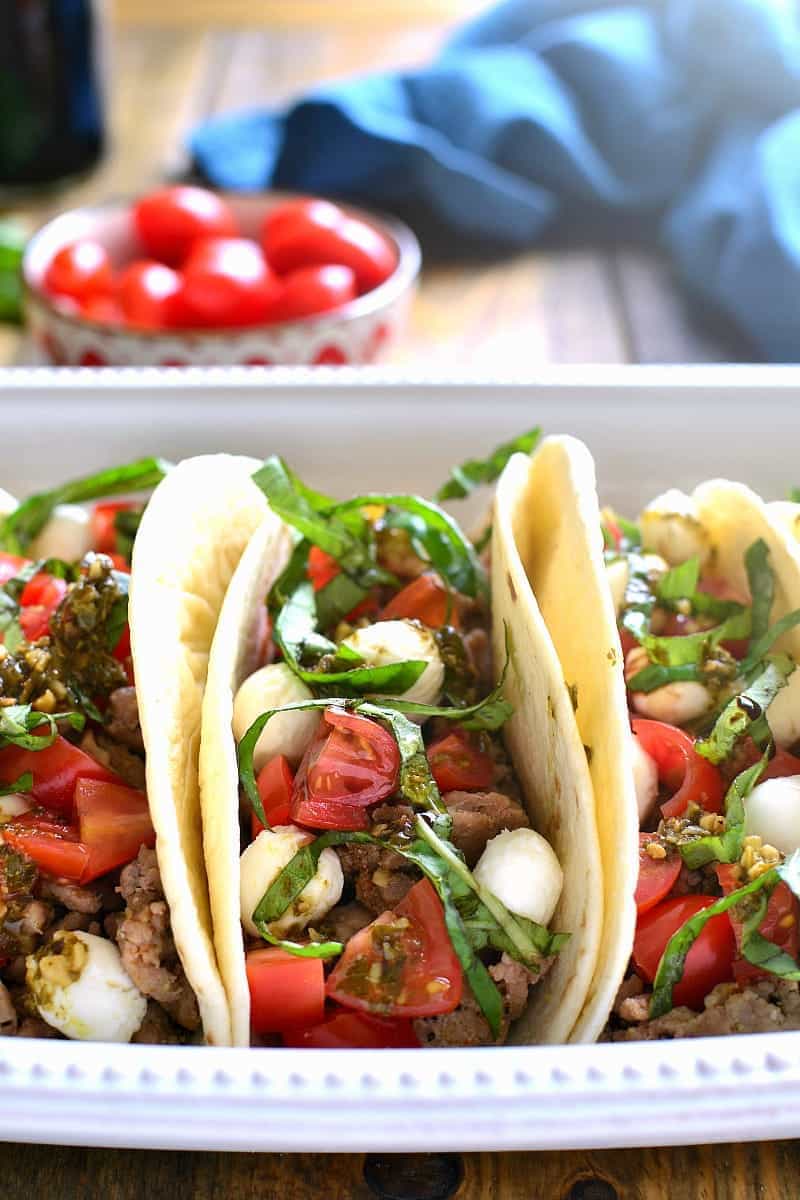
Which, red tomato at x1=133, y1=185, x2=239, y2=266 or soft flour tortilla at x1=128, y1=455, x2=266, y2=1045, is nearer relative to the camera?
soft flour tortilla at x1=128, y1=455, x2=266, y2=1045

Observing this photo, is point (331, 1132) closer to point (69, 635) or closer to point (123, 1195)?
point (123, 1195)

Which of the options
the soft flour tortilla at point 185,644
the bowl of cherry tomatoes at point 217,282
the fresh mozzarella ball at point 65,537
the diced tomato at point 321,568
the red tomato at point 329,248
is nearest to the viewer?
the soft flour tortilla at point 185,644

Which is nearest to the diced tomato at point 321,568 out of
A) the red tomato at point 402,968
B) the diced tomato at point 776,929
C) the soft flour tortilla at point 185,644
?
the soft flour tortilla at point 185,644

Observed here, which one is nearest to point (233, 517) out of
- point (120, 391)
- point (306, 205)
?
point (120, 391)

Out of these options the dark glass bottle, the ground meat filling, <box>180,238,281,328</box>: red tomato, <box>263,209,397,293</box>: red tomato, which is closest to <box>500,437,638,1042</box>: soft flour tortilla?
the ground meat filling

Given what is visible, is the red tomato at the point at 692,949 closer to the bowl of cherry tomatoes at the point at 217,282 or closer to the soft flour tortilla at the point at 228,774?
the soft flour tortilla at the point at 228,774

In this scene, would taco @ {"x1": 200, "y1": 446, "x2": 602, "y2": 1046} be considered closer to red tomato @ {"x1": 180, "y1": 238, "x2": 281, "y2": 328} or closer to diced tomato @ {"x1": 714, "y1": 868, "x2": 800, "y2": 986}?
diced tomato @ {"x1": 714, "y1": 868, "x2": 800, "y2": 986}
